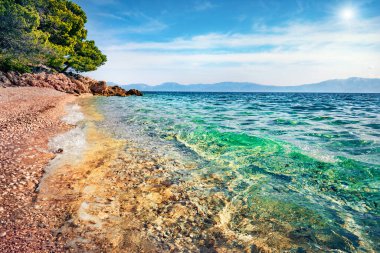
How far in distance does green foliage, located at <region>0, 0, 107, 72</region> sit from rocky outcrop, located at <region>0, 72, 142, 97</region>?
152cm

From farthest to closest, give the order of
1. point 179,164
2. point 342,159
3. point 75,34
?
1. point 75,34
2. point 342,159
3. point 179,164

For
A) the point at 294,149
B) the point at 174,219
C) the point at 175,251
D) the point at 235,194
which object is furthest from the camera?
the point at 294,149

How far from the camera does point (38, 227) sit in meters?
3.71

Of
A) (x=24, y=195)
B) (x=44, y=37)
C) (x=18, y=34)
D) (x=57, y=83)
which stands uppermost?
(x=44, y=37)

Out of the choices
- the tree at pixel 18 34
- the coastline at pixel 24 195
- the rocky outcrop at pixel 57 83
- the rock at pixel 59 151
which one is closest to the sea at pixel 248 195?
the coastline at pixel 24 195

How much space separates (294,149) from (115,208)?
714cm

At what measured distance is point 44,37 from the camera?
3188 centimetres

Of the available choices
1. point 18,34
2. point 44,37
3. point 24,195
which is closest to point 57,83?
point 44,37

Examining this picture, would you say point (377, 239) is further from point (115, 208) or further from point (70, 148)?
point (70, 148)

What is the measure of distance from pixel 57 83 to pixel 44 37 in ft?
34.4

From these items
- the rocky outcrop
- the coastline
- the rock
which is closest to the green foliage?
the rocky outcrop

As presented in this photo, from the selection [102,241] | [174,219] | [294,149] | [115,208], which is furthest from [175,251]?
[294,149]

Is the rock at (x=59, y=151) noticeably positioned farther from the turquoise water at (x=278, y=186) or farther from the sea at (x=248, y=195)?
the turquoise water at (x=278, y=186)

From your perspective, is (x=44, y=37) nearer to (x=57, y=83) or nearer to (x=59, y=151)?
(x=57, y=83)
